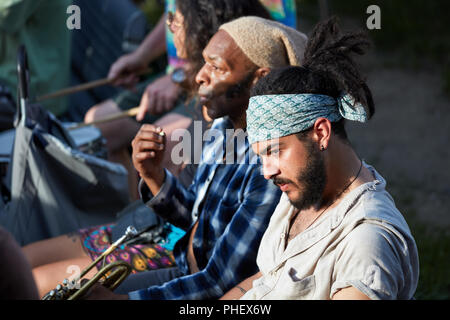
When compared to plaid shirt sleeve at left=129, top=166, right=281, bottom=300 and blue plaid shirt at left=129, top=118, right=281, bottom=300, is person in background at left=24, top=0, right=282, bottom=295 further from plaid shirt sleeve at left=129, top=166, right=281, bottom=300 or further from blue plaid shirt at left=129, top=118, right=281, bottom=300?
plaid shirt sleeve at left=129, top=166, right=281, bottom=300

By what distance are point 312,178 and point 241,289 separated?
0.54 meters

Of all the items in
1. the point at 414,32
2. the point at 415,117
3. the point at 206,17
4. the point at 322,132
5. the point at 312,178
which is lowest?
the point at 415,117

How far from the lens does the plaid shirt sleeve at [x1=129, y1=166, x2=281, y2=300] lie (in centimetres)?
245

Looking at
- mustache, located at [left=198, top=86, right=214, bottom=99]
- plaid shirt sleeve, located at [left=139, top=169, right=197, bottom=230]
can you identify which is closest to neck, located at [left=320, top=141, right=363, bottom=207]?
mustache, located at [left=198, top=86, right=214, bottom=99]

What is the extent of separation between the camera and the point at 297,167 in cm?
210

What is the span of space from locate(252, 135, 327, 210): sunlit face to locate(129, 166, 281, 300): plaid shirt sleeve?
0.34 meters

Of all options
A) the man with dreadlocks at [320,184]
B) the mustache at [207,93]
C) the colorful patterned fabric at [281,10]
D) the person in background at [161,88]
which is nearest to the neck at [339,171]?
the man with dreadlocks at [320,184]

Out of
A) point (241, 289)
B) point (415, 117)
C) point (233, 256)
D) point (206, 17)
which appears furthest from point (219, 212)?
point (415, 117)

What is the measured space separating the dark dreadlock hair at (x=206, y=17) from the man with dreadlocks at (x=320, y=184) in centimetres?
118

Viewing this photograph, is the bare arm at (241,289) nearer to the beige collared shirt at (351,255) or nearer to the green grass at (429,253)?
the beige collared shirt at (351,255)

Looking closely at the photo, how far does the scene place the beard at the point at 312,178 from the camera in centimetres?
209

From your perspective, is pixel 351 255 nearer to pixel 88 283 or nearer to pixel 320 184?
pixel 320 184

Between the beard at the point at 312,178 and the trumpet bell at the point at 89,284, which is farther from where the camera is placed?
the trumpet bell at the point at 89,284
